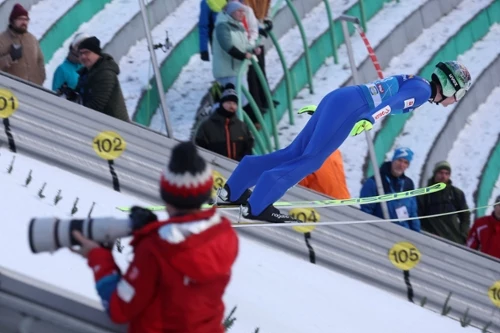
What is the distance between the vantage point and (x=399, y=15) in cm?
1408

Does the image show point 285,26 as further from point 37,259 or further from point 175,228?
point 175,228

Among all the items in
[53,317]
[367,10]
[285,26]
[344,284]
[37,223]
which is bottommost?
[53,317]

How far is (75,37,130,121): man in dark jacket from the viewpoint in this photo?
7.30 meters

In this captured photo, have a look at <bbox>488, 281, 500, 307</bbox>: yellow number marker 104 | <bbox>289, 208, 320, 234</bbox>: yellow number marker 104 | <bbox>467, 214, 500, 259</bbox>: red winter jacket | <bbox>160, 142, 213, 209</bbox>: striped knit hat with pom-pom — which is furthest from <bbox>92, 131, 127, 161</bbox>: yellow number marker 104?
<bbox>160, 142, 213, 209</bbox>: striped knit hat with pom-pom

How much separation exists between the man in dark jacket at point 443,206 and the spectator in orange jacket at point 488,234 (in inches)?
12.0

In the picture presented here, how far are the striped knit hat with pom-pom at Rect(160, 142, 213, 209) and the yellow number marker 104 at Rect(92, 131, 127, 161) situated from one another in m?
3.52

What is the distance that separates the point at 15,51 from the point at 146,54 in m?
3.18

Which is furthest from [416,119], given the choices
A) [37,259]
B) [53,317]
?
[53,317]

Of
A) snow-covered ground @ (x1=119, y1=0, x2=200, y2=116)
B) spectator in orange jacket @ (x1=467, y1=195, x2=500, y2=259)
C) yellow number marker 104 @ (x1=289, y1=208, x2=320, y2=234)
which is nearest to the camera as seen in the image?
yellow number marker 104 @ (x1=289, y1=208, x2=320, y2=234)

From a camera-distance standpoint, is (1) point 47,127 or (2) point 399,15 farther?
(2) point 399,15

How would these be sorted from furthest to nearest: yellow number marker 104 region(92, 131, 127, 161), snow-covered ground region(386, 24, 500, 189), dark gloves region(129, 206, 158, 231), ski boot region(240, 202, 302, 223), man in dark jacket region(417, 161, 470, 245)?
snow-covered ground region(386, 24, 500, 189) < man in dark jacket region(417, 161, 470, 245) < yellow number marker 104 region(92, 131, 127, 161) < ski boot region(240, 202, 302, 223) < dark gloves region(129, 206, 158, 231)

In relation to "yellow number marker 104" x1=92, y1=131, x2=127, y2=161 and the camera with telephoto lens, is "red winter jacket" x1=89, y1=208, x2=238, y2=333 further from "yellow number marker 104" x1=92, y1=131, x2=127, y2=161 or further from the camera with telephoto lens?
"yellow number marker 104" x1=92, y1=131, x2=127, y2=161

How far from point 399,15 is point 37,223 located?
10.9m

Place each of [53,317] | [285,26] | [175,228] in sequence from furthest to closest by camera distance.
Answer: [285,26]
[53,317]
[175,228]
